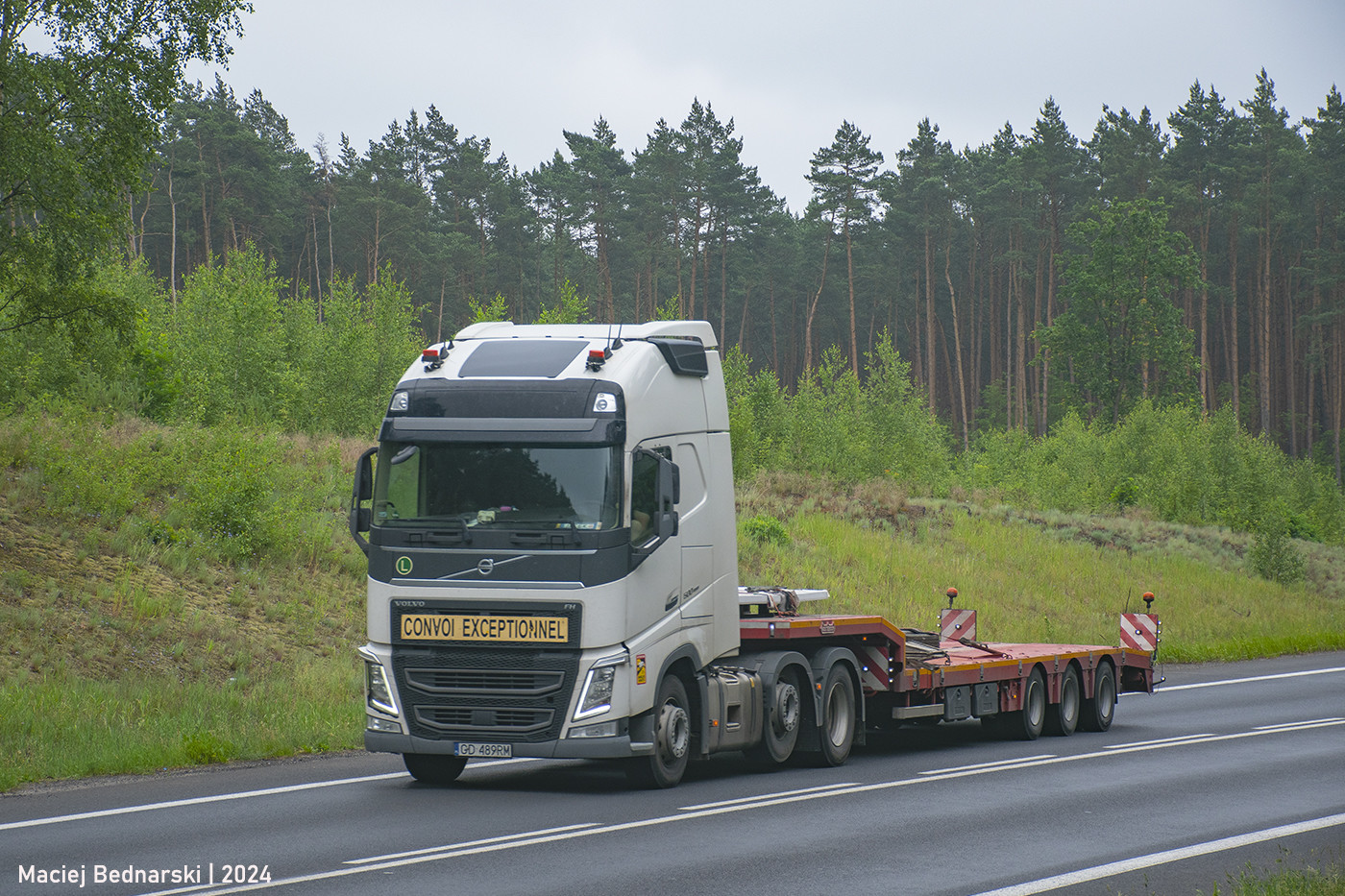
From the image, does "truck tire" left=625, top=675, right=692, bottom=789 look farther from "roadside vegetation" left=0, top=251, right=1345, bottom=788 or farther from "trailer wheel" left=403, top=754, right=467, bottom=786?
"roadside vegetation" left=0, top=251, right=1345, bottom=788

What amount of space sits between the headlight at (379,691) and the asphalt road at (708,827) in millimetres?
735

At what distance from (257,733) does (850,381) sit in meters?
38.3

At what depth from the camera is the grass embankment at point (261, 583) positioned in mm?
14445

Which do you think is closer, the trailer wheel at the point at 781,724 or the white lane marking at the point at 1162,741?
the trailer wheel at the point at 781,724

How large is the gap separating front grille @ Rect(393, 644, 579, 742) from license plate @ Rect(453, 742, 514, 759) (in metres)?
0.06

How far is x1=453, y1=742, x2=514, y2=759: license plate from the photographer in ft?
34.0

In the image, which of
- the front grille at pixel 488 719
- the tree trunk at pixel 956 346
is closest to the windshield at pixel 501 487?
the front grille at pixel 488 719

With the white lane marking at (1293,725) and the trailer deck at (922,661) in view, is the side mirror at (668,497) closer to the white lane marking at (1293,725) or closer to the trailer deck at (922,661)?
the trailer deck at (922,661)

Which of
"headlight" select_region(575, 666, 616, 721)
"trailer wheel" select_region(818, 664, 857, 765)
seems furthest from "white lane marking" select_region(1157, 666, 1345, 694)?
"headlight" select_region(575, 666, 616, 721)

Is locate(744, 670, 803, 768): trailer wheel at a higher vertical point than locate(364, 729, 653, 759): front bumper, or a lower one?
lower

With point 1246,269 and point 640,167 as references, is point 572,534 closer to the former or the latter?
point 640,167

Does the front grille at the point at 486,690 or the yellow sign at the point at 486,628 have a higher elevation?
the yellow sign at the point at 486,628

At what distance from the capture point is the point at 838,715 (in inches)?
525

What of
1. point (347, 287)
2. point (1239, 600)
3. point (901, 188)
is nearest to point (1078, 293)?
point (901, 188)
